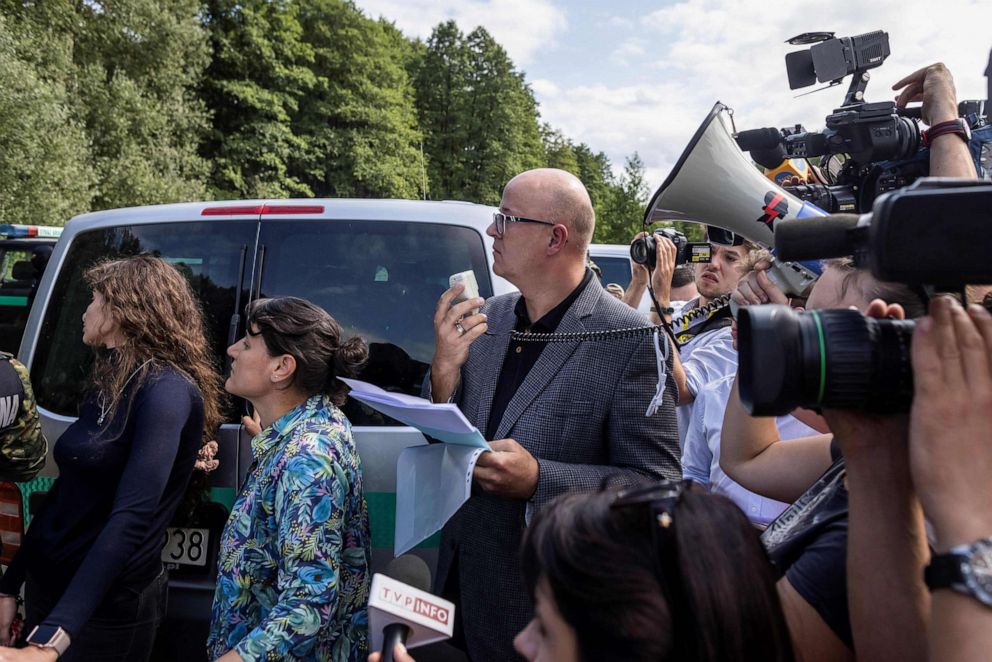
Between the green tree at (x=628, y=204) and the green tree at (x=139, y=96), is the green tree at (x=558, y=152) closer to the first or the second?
the green tree at (x=628, y=204)

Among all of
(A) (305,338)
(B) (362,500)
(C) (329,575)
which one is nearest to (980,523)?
(C) (329,575)

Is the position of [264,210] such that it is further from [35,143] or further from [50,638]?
[35,143]

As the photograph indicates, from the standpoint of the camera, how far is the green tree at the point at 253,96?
3042 centimetres

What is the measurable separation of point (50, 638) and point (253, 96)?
1242 inches

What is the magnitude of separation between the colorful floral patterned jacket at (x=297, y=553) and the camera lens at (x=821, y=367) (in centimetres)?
144

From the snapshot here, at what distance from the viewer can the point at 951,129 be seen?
215 centimetres

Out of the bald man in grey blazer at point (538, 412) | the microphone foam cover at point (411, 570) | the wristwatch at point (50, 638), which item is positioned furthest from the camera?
the microphone foam cover at point (411, 570)

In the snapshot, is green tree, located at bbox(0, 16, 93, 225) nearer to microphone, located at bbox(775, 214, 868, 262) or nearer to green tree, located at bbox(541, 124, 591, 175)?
microphone, located at bbox(775, 214, 868, 262)

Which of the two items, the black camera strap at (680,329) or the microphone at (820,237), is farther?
the black camera strap at (680,329)

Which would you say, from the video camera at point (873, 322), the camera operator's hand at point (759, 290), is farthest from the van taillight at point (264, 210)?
the video camera at point (873, 322)

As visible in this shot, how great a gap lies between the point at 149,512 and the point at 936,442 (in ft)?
7.09

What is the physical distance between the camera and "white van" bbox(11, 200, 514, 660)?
9.73ft

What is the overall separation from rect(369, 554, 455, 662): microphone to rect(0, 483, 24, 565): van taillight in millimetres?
2496

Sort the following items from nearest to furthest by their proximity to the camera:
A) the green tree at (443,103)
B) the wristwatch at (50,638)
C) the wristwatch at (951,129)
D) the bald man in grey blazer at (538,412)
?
the wristwatch at (50,638)
the wristwatch at (951,129)
the bald man in grey blazer at (538,412)
the green tree at (443,103)
